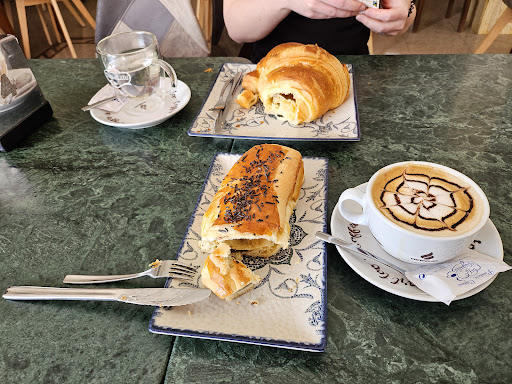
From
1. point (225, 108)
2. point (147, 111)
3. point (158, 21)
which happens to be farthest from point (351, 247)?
point (158, 21)

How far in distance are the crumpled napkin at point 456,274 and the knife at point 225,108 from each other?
683mm

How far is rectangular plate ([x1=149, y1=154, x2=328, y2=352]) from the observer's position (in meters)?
0.65

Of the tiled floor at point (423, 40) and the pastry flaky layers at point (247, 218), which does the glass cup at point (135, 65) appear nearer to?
the pastry flaky layers at point (247, 218)

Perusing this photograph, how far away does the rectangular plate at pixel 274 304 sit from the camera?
65 centimetres

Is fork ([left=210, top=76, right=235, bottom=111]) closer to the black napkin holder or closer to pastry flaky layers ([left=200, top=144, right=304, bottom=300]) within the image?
pastry flaky layers ([left=200, top=144, right=304, bottom=300])

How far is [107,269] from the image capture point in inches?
32.3

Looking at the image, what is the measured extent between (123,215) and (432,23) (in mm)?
4461

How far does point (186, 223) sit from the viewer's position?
0.92m

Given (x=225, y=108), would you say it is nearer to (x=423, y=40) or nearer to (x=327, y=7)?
(x=327, y=7)

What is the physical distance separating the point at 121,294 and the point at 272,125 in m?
0.69

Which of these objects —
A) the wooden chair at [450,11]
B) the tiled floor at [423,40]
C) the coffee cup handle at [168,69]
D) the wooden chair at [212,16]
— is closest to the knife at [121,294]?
the coffee cup handle at [168,69]

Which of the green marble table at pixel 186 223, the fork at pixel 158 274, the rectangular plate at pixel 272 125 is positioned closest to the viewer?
the green marble table at pixel 186 223

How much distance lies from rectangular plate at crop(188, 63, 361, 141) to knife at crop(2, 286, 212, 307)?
1.75ft

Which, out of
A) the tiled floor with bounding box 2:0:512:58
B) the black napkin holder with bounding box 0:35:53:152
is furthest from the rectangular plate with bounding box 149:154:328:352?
the tiled floor with bounding box 2:0:512:58
